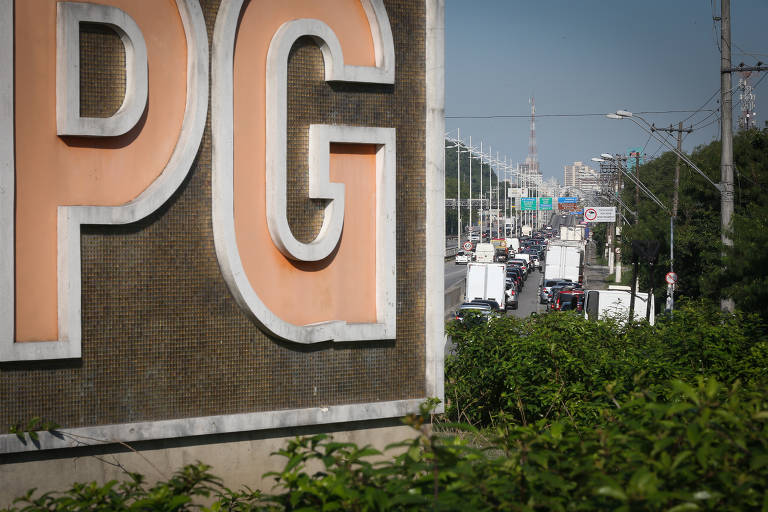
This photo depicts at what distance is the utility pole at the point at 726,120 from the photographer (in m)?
24.0

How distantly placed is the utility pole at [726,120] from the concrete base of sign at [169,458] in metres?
17.7

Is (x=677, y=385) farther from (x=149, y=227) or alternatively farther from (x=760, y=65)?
(x=760, y=65)

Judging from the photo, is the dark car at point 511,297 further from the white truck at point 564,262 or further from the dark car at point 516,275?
the white truck at point 564,262

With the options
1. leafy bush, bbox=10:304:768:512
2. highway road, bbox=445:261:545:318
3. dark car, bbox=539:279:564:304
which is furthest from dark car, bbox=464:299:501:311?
leafy bush, bbox=10:304:768:512

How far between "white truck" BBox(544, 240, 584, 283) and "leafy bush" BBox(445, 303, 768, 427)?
44.1 meters

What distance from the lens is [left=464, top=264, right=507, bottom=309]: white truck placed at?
149 feet

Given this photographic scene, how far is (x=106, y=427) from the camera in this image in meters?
8.07

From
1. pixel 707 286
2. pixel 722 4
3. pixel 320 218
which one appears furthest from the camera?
pixel 707 286

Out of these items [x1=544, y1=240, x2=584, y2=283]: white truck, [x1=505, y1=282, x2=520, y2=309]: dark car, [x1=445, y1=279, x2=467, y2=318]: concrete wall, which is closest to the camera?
[x1=445, y1=279, x2=467, y2=318]: concrete wall

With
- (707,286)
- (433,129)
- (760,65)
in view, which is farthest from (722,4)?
(433,129)

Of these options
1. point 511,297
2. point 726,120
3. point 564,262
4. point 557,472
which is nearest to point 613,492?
point 557,472

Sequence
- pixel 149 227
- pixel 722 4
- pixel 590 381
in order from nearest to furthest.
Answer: pixel 149 227
pixel 590 381
pixel 722 4

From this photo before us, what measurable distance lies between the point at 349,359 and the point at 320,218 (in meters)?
Answer: 1.57

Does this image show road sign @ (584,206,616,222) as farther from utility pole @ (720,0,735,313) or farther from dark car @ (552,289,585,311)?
utility pole @ (720,0,735,313)
